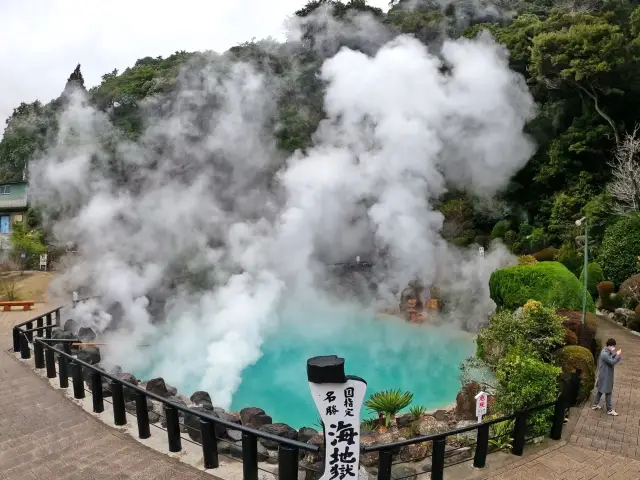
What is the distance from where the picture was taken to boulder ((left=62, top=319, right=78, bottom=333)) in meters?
12.3

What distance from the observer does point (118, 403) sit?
6.31 metres

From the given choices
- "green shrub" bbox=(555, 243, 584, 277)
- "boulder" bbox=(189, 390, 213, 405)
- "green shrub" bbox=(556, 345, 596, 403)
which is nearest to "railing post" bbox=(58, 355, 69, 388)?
"boulder" bbox=(189, 390, 213, 405)

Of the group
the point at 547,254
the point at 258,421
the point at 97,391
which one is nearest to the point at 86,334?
the point at 97,391

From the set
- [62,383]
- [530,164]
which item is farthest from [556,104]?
[62,383]

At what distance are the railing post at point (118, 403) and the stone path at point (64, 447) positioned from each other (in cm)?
15

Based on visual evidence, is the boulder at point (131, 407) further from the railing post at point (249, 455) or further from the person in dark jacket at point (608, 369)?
the person in dark jacket at point (608, 369)

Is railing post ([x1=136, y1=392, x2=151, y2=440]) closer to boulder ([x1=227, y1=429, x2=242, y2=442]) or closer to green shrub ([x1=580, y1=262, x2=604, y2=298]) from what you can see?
boulder ([x1=227, y1=429, x2=242, y2=442])

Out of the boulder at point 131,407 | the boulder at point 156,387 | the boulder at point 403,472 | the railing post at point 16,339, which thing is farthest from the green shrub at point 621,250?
the railing post at point 16,339

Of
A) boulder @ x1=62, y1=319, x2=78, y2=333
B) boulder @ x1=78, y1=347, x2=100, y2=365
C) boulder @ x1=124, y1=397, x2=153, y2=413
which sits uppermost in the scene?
boulder @ x1=62, y1=319, x2=78, y2=333

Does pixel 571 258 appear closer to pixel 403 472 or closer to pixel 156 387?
pixel 403 472

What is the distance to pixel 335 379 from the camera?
3.54 metres

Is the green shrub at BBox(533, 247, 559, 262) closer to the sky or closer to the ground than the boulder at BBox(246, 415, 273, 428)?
closer to the sky

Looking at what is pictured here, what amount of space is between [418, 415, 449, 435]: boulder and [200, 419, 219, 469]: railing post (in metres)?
2.76

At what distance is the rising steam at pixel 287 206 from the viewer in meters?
13.0
